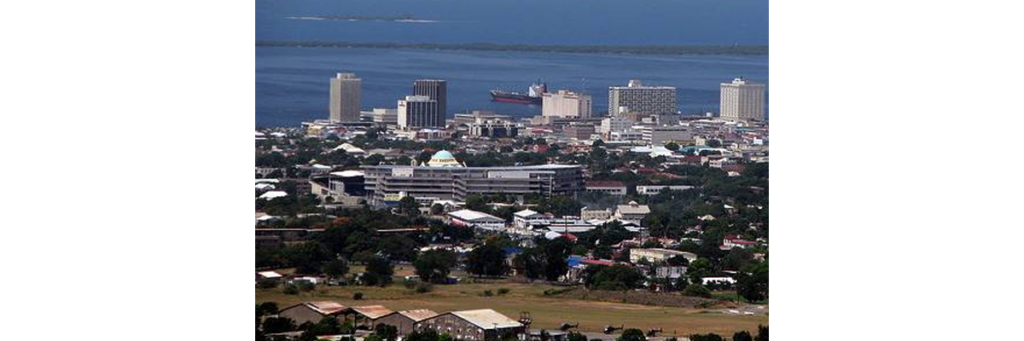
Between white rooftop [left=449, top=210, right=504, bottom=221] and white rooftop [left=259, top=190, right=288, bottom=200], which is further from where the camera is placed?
white rooftop [left=259, top=190, right=288, bottom=200]

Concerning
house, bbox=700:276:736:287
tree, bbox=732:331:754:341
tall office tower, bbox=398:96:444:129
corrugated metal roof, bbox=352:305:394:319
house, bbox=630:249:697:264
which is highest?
tall office tower, bbox=398:96:444:129

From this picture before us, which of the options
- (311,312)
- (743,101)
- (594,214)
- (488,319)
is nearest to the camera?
(311,312)

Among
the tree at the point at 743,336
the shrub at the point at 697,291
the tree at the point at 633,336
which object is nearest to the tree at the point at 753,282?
the shrub at the point at 697,291

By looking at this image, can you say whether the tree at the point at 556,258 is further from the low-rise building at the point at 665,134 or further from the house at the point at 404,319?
the low-rise building at the point at 665,134

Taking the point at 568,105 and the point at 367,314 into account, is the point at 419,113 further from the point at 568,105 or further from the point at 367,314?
the point at 367,314

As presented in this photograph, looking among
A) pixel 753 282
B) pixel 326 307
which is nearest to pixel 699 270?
pixel 753 282

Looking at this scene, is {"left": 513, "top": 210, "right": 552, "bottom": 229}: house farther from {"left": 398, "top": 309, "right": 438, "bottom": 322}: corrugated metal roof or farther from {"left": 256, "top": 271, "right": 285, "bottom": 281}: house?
{"left": 256, "top": 271, "right": 285, "bottom": 281}: house

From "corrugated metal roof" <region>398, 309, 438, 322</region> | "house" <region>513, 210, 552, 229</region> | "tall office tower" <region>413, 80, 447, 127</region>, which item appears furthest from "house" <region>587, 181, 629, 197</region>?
"corrugated metal roof" <region>398, 309, 438, 322</region>
